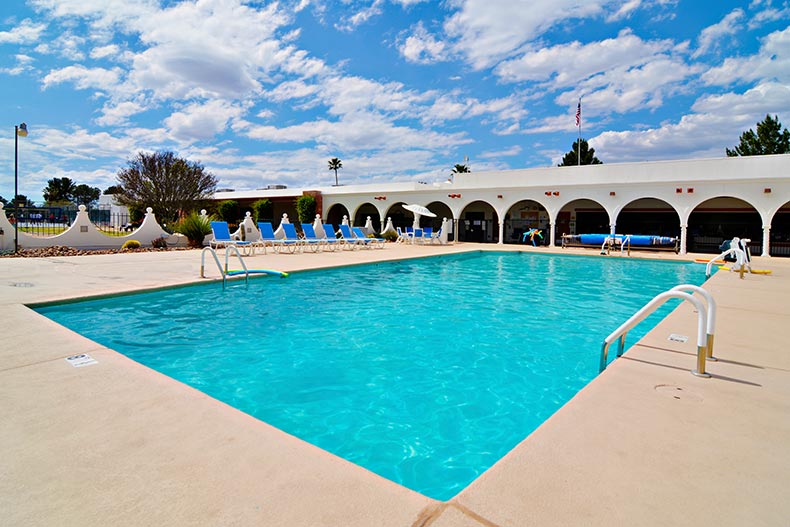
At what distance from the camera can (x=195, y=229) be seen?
57.1ft

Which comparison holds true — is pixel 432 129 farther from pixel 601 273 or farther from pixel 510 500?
pixel 510 500

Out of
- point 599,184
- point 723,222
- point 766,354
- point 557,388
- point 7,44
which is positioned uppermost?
point 7,44

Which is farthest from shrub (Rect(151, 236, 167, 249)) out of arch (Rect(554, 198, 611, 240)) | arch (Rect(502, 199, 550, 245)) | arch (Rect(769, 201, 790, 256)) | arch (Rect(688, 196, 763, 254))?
arch (Rect(769, 201, 790, 256))

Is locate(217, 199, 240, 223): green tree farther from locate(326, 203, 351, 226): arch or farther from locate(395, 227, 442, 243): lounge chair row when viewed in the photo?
locate(395, 227, 442, 243): lounge chair row

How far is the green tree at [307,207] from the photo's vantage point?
29188 mm

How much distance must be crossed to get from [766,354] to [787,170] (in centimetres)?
1781

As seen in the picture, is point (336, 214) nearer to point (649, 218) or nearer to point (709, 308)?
point (649, 218)

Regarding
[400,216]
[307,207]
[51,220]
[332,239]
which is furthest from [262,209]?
[332,239]

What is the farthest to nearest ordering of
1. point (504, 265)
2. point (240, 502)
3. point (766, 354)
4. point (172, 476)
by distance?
point (504, 265) → point (766, 354) → point (172, 476) → point (240, 502)

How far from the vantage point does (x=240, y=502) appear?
172 cm

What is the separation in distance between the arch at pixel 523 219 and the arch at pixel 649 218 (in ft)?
13.7

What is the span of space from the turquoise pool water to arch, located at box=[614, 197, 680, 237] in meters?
16.5

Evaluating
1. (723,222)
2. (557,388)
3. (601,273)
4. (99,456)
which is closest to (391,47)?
(601,273)

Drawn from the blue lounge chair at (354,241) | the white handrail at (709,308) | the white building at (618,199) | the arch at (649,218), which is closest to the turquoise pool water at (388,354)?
the white handrail at (709,308)
